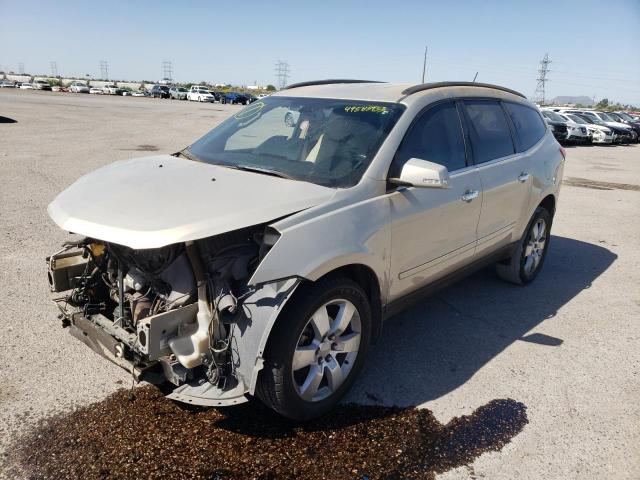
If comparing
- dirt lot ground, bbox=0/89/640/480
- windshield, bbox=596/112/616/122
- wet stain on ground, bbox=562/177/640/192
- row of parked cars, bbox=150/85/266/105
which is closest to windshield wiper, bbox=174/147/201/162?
dirt lot ground, bbox=0/89/640/480

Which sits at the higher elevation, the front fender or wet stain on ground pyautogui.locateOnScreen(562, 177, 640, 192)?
the front fender

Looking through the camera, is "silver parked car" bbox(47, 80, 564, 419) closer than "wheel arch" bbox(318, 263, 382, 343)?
Yes

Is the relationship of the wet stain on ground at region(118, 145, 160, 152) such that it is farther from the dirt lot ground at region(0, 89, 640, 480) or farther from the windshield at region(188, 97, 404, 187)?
the windshield at region(188, 97, 404, 187)

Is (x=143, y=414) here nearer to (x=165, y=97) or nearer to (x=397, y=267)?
(x=397, y=267)

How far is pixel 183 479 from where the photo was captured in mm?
2586

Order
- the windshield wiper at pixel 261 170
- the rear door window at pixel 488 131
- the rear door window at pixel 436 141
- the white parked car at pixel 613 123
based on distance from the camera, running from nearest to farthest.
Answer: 1. the windshield wiper at pixel 261 170
2. the rear door window at pixel 436 141
3. the rear door window at pixel 488 131
4. the white parked car at pixel 613 123

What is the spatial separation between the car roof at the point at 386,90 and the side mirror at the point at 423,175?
0.66m

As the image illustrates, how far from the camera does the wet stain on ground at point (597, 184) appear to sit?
12.2 meters

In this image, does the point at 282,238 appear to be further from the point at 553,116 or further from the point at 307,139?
the point at 553,116

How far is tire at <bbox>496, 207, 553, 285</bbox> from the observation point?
5.18 meters

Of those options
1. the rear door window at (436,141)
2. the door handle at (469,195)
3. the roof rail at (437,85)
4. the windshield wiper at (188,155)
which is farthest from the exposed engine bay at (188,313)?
the door handle at (469,195)

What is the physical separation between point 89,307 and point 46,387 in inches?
24.4

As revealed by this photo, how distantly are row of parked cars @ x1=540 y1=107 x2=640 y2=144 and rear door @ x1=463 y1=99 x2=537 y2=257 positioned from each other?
20.0 meters

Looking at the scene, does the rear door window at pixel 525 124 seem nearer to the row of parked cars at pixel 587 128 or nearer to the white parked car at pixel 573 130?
the row of parked cars at pixel 587 128
